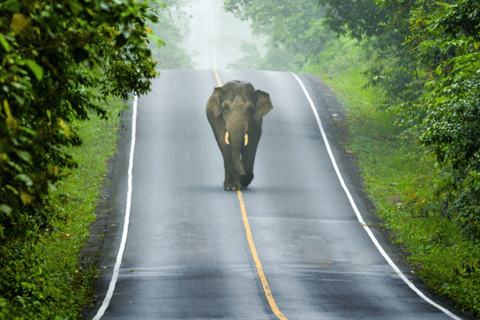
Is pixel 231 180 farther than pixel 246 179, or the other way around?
pixel 246 179

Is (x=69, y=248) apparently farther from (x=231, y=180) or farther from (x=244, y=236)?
(x=231, y=180)

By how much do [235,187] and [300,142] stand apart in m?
7.15

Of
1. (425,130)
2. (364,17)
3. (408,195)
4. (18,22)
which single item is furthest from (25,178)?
(364,17)

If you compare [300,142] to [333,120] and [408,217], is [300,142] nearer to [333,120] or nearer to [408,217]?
[333,120]

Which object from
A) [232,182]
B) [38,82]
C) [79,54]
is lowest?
[232,182]

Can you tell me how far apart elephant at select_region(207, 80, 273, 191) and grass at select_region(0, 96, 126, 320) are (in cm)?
433

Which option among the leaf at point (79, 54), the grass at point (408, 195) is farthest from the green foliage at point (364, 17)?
the leaf at point (79, 54)

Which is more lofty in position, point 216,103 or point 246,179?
point 216,103

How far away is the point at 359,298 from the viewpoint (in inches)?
505

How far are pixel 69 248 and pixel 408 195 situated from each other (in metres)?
11.8

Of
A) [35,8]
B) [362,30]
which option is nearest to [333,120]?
[362,30]

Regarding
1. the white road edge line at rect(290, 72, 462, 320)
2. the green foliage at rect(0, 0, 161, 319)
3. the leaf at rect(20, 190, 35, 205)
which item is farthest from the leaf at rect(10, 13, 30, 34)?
the white road edge line at rect(290, 72, 462, 320)

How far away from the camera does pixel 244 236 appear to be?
16.8 metres

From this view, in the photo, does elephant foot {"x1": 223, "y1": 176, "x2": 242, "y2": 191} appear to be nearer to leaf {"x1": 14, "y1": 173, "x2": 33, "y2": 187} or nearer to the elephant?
the elephant
